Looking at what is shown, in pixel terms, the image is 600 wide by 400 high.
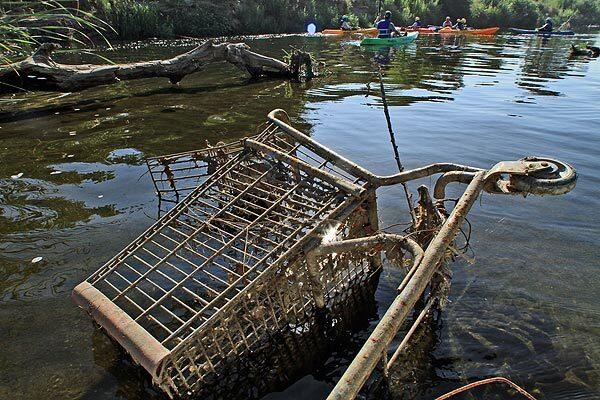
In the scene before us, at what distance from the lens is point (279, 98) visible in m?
11.8

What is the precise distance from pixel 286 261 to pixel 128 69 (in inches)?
395

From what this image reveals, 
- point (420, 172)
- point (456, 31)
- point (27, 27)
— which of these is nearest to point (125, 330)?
point (420, 172)

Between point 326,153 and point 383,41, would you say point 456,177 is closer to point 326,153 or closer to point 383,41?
point 326,153

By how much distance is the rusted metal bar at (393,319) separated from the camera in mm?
1675

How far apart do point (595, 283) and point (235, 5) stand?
30259mm

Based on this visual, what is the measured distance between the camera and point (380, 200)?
5.88 m

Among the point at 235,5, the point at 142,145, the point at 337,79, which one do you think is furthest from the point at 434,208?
the point at 235,5

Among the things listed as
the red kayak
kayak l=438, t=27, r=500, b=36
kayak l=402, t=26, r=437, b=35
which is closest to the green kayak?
kayak l=402, t=26, r=437, b=35

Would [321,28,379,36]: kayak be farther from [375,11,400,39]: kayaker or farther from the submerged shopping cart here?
the submerged shopping cart

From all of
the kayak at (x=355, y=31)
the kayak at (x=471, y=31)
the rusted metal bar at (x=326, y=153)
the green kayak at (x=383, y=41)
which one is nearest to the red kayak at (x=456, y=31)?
the kayak at (x=471, y=31)

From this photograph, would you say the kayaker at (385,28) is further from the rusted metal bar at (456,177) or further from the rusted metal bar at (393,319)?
the rusted metal bar at (393,319)

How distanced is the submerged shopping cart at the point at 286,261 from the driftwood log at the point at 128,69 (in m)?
6.50

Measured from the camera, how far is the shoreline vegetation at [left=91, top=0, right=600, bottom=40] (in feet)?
78.0

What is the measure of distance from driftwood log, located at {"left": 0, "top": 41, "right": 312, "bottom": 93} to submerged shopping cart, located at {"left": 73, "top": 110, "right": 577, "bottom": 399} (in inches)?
256
